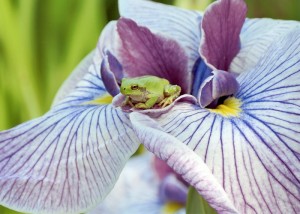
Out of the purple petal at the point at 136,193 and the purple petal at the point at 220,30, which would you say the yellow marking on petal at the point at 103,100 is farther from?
the purple petal at the point at 136,193

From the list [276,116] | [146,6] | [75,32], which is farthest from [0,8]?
[276,116]

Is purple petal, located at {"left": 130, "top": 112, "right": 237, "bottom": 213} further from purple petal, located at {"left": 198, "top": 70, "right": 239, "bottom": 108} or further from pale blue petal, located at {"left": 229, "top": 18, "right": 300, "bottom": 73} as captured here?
pale blue petal, located at {"left": 229, "top": 18, "right": 300, "bottom": 73}

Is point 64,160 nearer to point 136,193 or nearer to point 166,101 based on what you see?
point 166,101

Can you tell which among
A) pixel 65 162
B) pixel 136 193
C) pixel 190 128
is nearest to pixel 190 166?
pixel 190 128

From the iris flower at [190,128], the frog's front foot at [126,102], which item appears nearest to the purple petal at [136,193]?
the iris flower at [190,128]

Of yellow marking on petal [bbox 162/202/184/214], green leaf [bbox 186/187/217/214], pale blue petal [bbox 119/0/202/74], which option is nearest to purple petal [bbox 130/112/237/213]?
green leaf [bbox 186/187/217/214]
